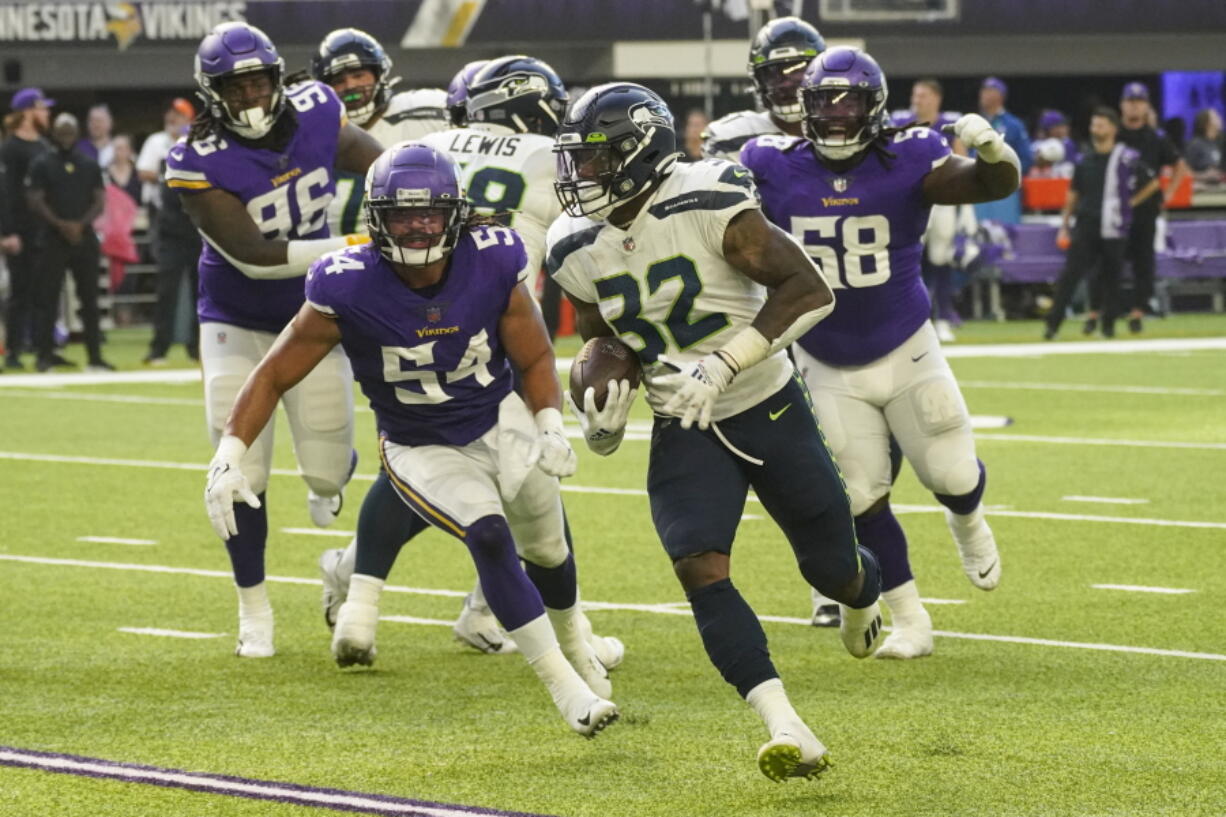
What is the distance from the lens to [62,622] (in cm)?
708

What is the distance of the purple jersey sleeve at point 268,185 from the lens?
6578 millimetres

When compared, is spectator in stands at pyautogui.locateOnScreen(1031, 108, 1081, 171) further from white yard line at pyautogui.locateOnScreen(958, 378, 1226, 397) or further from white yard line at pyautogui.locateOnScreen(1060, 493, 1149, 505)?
white yard line at pyautogui.locateOnScreen(1060, 493, 1149, 505)

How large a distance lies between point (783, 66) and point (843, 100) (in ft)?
2.55

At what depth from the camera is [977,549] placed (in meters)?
6.71

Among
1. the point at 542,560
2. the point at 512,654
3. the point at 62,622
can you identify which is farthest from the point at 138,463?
the point at 542,560

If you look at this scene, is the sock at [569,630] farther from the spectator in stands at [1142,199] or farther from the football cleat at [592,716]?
the spectator in stands at [1142,199]

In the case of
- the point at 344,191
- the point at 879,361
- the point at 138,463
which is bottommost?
the point at 138,463

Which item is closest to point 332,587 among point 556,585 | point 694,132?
point 556,585

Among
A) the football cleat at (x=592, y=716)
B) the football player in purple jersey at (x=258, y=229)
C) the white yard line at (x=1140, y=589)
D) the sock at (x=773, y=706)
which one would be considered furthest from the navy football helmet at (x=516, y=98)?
the sock at (x=773, y=706)

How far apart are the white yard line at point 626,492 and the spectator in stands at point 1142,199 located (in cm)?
901

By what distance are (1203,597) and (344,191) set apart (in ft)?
9.82

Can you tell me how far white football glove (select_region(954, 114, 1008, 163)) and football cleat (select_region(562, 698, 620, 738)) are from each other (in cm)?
192

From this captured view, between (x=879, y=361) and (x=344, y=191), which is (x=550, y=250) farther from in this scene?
(x=344, y=191)

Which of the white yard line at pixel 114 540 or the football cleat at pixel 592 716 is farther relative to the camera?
the white yard line at pixel 114 540
